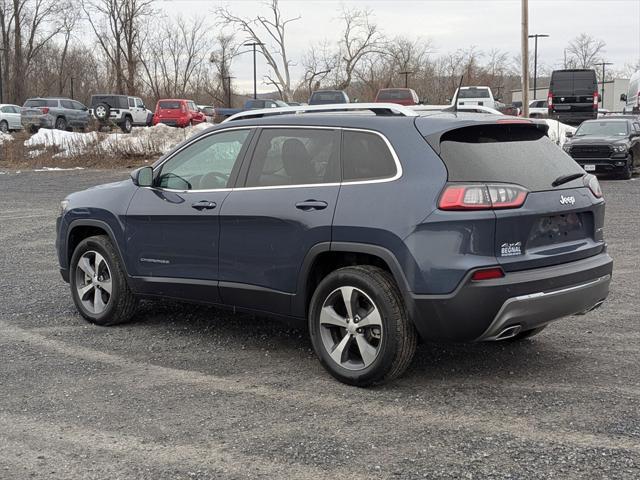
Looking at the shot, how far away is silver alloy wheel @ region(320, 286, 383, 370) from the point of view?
183 inches

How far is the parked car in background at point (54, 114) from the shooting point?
117ft

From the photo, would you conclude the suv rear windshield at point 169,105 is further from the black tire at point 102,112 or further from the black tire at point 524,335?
the black tire at point 524,335

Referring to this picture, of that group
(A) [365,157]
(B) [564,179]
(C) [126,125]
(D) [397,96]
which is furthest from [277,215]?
(C) [126,125]

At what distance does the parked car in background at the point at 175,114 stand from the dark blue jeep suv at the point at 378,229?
106 feet

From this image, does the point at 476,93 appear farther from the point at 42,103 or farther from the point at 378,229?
the point at 378,229

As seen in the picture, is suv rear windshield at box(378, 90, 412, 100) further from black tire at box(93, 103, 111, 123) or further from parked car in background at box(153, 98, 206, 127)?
black tire at box(93, 103, 111, 123)

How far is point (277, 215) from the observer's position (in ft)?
16.4

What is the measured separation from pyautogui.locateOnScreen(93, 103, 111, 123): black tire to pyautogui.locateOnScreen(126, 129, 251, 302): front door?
30927mm

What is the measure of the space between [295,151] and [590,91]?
1205 inches

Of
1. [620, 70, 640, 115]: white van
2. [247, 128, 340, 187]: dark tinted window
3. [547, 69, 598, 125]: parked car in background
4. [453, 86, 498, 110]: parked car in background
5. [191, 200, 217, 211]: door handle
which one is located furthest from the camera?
[547, 69, 598, 125]: parked car in background

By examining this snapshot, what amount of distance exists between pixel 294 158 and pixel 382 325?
1350 millimetres

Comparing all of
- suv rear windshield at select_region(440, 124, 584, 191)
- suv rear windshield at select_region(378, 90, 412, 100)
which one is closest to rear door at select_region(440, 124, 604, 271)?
suv rear windshield at select_region(440, 124, 584, 191)

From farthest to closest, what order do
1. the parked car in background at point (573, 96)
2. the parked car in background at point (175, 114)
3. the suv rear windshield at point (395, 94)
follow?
1. the parked car in background at point (175, 114)
2. the parked car in background at point (573, 96)
3. the suv rear windshield at point (395, 94)

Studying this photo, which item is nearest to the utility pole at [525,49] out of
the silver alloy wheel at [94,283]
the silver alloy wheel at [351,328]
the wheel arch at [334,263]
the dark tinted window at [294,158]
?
the silver alloy wheel at [94,283]
